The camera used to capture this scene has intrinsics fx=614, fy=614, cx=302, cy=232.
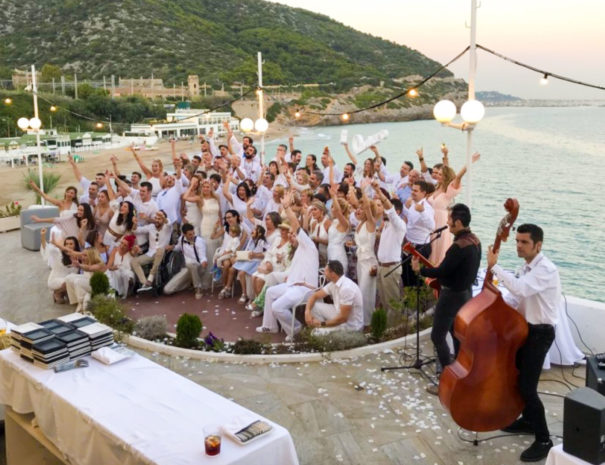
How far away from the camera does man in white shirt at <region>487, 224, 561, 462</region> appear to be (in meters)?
4.54

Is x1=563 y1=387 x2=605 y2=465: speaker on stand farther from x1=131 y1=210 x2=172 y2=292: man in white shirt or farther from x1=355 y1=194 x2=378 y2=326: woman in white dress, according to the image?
x1=131 y1=210 x2=172 y2=292: man in white shirt

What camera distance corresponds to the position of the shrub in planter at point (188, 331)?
23.0 ft

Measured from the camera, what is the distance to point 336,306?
23.4ft

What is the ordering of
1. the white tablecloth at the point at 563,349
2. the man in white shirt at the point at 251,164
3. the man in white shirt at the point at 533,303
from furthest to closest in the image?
the man in white shirt at the point at 251,164 < the white tablecloth at the point at 563,349 < the man in white shirt at the point at 533,303

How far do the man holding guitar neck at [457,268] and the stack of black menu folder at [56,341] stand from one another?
2.74m

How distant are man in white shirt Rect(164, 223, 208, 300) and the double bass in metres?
5.15

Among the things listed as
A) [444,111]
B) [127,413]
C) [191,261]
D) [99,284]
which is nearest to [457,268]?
[444,111]

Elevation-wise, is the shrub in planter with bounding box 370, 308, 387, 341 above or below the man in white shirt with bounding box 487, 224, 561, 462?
below

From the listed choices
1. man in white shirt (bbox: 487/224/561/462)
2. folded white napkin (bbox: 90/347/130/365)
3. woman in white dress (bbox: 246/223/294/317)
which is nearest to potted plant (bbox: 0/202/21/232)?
woman in white dress (bbox: 246/223/294/317)

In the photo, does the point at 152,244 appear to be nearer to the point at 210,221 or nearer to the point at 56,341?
the point at 210,221

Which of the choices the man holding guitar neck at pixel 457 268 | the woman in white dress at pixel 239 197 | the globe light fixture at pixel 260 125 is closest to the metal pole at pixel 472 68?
the man holding guitar neck at pixel 457 268

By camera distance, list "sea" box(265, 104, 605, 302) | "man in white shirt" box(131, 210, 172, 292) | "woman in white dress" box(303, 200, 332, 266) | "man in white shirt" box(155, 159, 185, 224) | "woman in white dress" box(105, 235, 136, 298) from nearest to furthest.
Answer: "woman in white dress" box(303, 200, 332, 266), "woman in white dress" box(105, 235, 136, 298), "man in white shirt" box(131, 210, 172, 292), "man in white shirt" box(155, 159, 185, 224), "sea" box(265, 104, 605, 302)

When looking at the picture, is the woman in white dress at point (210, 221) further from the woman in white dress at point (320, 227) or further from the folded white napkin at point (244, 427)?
the folded white napkin at point (244, 427)

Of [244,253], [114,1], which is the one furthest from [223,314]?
[114,1]
